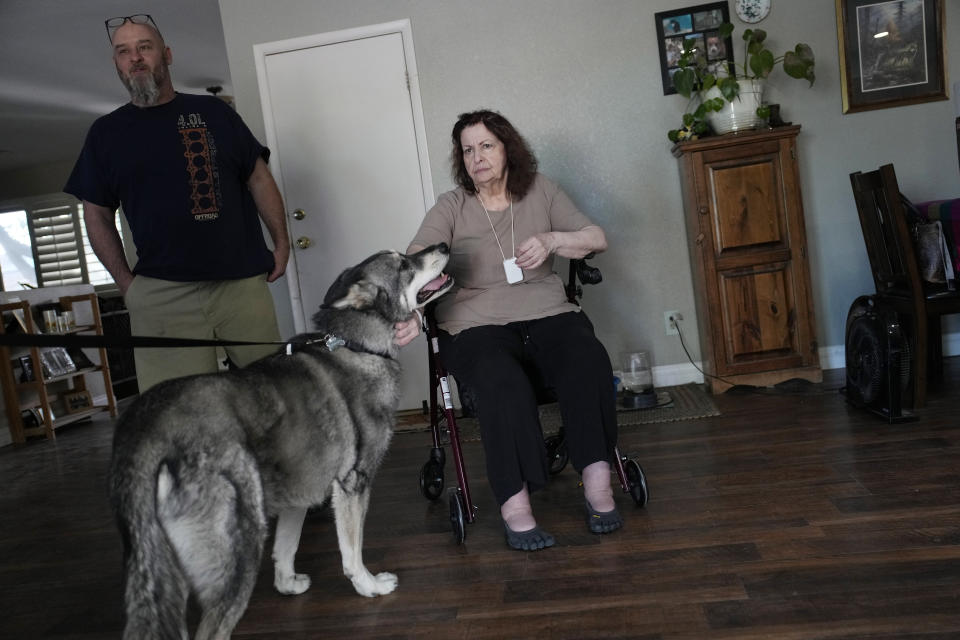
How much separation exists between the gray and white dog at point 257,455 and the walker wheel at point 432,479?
677 millimetres

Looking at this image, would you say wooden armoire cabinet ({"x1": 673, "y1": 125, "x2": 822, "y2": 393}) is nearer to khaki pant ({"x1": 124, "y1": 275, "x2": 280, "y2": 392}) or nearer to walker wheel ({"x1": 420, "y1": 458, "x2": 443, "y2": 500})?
walker wheel ({"x1": 420, "y1": 458, "x2": 443, "y2": 500})

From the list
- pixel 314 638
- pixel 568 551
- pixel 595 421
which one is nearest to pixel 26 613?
pixel 314 638

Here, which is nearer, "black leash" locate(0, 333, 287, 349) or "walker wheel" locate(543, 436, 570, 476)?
"black leash" locate(0, 333, 287, 349)

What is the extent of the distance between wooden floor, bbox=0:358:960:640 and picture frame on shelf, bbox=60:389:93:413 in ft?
9.97

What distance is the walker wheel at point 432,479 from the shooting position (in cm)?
274

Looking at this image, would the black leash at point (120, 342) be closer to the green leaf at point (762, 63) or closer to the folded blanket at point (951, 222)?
the folded blanket at point (951, 222)

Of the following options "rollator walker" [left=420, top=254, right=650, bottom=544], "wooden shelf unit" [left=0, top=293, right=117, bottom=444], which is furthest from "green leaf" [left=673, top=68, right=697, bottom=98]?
"wooden shelf unit" [left=0, top=293, right=117, bottom=444]

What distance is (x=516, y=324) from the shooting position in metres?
2.53

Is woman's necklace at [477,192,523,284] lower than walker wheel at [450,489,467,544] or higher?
higher

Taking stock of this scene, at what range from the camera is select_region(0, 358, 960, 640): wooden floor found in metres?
1.69

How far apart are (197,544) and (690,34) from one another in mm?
3626

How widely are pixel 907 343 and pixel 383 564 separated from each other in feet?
7.06

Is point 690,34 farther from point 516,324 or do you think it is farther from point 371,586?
point 371,586

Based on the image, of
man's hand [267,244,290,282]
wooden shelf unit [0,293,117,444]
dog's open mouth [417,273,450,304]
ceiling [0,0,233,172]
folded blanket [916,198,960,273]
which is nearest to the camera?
dog's open mouth [417,273,450,304]
